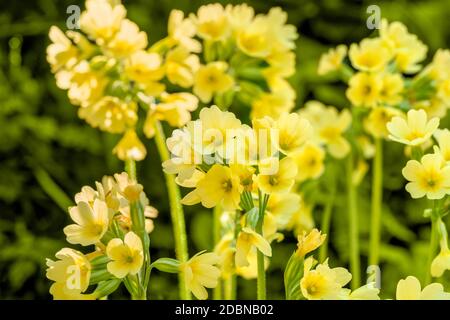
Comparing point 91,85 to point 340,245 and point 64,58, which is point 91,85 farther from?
point 340,245

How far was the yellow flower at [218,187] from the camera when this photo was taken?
946 millimetres

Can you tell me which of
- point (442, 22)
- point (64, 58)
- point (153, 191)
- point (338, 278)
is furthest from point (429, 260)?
point (442, 22)

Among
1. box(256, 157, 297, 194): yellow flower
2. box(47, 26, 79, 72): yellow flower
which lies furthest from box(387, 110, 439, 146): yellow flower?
box(47, 26, 79, 72): yellow flower

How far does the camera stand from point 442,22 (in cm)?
229

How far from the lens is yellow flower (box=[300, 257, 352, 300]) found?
0.92 metres

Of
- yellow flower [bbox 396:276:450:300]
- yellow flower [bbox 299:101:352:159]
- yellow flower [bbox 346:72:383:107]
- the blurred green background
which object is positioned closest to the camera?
yellow flower [bbox 396:276:450:300]

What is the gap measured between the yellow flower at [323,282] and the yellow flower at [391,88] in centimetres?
49

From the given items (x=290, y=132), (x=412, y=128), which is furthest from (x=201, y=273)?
(x=412, y=128)

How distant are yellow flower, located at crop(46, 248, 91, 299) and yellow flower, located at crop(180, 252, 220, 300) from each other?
10 centimetres

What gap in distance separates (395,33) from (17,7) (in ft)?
3.77

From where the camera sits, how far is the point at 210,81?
53.1 inches

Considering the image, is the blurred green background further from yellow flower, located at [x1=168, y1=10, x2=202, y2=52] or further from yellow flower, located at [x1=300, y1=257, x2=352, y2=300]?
yellow flower, located at [x1=300, y1=257, x2=352, y2=300]

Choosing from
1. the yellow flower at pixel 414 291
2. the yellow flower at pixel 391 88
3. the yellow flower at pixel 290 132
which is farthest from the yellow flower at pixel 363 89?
the yellow flower at pixel 414 291

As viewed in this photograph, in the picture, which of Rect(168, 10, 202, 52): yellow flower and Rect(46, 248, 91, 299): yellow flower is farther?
Rect(168, 10, 202, 52): yellow flower
